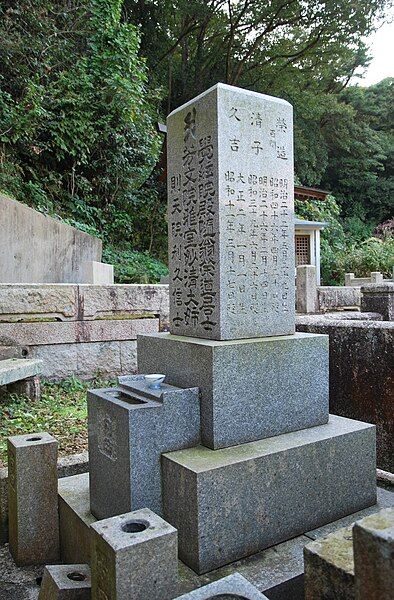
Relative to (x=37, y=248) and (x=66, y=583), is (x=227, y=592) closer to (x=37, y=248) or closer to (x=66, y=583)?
(x=66, y=583)

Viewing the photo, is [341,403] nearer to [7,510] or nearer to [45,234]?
[7,510]

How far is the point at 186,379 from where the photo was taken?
2629 mm

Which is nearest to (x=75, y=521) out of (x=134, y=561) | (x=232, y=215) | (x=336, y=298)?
(x=134, y=561)

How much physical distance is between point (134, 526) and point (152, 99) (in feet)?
48.6

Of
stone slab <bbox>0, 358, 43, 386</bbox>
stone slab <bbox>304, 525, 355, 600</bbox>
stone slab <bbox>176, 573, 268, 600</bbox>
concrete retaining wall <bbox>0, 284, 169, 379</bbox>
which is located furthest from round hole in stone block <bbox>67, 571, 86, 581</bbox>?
concrete retaining wall <bbox>0, 284, 169, 379</bbox>

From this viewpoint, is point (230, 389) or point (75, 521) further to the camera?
point (75, 521)

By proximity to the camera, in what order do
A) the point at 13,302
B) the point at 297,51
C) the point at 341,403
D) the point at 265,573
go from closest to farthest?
the point at 265,573, the point at 341,403, the point at 13,302, the point at 297,51

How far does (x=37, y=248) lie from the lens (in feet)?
22.6

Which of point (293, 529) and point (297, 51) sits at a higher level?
point (297, 51)

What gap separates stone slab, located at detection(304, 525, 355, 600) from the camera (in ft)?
4.46

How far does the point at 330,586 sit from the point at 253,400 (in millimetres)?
1194

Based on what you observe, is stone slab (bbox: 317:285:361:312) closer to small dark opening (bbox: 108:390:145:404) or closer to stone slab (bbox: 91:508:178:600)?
small dark opening (bbox: 108:390:145:404)

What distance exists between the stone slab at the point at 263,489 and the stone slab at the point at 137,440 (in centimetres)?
7

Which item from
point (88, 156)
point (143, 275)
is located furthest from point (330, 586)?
point (88, 156)
